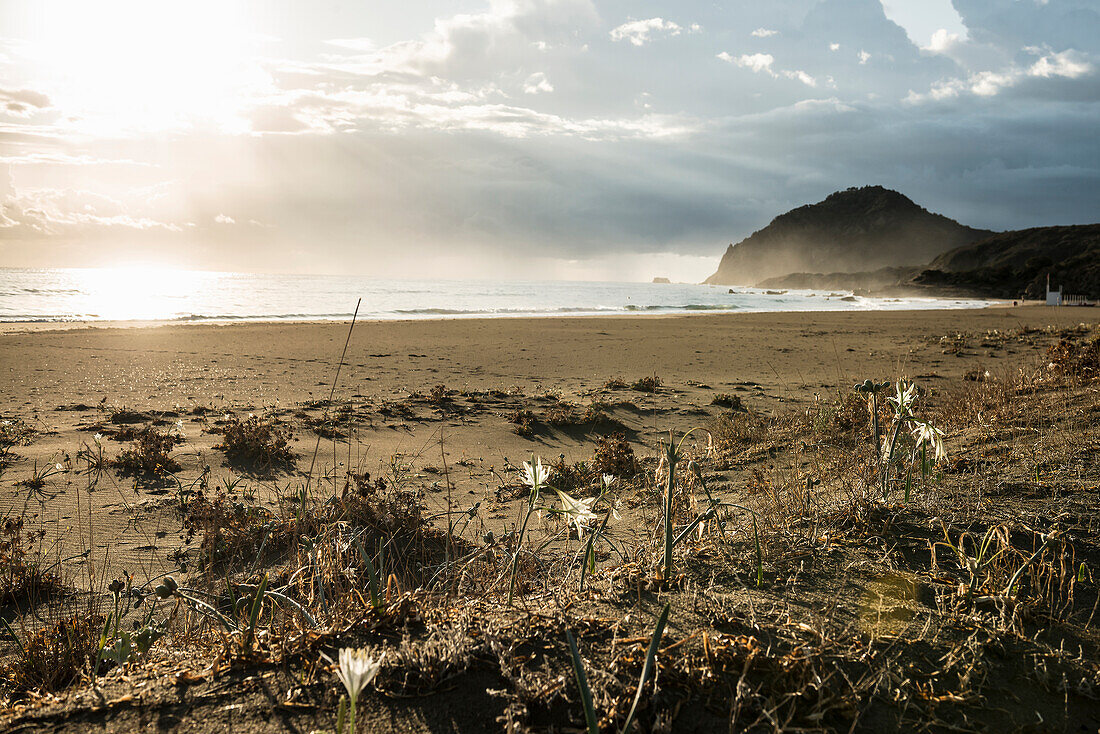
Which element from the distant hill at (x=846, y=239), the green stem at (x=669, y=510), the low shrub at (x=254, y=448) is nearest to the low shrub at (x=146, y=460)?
the low shrub at (x=254, y=448)

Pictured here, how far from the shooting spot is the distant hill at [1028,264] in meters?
47.9

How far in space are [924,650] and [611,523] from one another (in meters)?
2.44

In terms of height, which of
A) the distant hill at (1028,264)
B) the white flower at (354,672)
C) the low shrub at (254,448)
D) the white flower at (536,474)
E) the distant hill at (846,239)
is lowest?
the low shrub at (254,448)

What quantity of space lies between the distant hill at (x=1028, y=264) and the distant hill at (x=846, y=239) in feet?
164

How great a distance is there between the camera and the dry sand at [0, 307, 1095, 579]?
4.62 meters

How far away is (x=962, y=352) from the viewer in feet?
41.2

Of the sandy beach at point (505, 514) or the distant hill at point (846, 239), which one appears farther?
the distant hill at point (846, 239)

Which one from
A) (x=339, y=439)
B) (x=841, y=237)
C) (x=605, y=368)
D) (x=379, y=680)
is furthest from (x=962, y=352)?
(x=841, y=237)

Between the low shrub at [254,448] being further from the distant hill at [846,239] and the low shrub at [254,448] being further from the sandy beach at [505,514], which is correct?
the distant hill at [846,239]

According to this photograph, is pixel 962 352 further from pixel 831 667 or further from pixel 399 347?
pixel 831 667

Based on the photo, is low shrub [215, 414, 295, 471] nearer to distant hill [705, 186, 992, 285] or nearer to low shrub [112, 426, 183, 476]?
low shrub [112, 426, 183, 476]

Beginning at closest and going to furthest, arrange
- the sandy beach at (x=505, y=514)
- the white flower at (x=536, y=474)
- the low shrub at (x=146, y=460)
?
the sandy beach at (x=505, y=514) < the white flower at (x=536, y=474) < the low shrub at (x=146, y=460)

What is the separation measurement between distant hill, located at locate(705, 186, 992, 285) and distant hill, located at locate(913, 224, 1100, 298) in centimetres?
4990

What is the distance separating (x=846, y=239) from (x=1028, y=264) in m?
118
